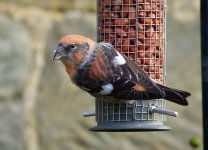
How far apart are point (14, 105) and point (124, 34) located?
6.49 feet

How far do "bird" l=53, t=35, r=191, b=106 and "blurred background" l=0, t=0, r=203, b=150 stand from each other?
1.98m

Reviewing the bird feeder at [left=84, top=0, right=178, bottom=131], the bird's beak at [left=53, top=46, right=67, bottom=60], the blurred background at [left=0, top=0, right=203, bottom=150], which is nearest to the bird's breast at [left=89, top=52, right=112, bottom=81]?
the bird's beak at [left=53, top=46, right=67, bottom=60]

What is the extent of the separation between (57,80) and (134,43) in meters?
1.88

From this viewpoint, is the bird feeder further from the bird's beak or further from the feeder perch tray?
the bird's beak

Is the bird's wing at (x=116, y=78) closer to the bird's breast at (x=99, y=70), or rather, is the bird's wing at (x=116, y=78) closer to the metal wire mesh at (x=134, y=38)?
the bird's breast at (x=99, y=70)

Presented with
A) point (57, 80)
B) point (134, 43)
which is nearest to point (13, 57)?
point (57, 80)

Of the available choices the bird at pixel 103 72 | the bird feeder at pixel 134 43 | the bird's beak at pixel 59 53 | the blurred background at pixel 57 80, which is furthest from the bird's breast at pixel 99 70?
the blurred background at pixel 57 80

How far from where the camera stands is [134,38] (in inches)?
226

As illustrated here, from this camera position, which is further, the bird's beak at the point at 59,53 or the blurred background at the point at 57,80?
the blurred background at the point at 57,80

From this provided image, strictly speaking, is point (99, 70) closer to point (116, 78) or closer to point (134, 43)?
point (116, 78)

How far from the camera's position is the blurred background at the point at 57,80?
24.5 feet

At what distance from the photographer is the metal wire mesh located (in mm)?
5723

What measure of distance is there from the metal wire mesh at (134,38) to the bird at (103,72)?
25 cm

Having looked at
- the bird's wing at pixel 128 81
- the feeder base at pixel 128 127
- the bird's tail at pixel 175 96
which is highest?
the bird's wing at pixel 128 81
